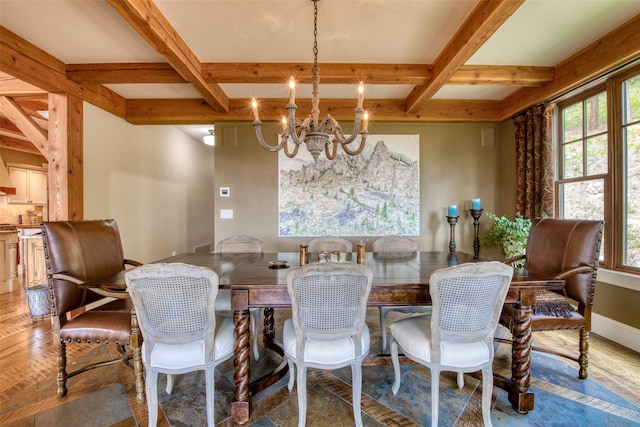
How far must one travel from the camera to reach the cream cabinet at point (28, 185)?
5.41 meters

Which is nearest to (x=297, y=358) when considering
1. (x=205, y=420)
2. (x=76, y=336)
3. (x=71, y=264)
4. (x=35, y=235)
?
(x=205, y=420)

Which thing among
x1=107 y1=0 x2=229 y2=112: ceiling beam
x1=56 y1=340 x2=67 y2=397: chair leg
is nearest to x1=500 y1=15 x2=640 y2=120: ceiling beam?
x1=107 y1=0 x2=229 y2=112: ceiling beam

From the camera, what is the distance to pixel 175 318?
4.45 ft

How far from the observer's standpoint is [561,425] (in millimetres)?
1521

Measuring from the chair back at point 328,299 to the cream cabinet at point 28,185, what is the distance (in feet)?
23.4

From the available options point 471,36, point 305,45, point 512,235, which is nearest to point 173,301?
point 305,45

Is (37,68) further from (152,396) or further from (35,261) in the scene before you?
(152,396)

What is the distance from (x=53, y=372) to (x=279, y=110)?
11.3ft

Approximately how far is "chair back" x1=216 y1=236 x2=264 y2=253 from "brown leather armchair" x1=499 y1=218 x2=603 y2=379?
7.17ft

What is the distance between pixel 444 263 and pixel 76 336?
2.59 m

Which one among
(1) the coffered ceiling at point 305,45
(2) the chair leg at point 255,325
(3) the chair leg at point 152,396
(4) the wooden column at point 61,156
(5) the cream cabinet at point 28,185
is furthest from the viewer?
(5) the cream cabinet at point 28,185

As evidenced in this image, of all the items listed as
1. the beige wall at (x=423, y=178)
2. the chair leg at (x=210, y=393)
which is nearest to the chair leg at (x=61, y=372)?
the chair leg at (x=210, y=393)

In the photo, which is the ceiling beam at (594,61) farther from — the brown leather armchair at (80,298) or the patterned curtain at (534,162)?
the brown leather armchair at (80,298)

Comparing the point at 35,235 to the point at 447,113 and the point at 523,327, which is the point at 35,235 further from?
the point at 447,113
